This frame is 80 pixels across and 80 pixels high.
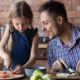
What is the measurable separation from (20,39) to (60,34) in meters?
0.43

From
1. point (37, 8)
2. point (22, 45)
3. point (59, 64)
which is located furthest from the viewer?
point (37, 8)

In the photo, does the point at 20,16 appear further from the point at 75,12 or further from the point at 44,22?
the point at 75,12

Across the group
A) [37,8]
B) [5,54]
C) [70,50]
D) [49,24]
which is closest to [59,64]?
[70,50]

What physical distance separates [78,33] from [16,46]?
1.82ft

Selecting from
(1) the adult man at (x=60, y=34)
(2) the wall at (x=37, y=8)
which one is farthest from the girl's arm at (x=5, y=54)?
Result: (2) the wall at (x=37, y=8)

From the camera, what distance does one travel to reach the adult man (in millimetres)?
1704

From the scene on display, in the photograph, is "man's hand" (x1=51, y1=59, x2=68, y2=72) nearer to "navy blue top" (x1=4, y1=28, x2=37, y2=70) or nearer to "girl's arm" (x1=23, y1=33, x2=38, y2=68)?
"girl's arm" (x1=23, y1=33, x2=38, y2=68)

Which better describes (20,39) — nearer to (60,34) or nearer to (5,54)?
(5,54)

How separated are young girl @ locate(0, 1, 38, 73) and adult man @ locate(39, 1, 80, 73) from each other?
17cm

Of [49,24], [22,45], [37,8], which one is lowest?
[22,45]

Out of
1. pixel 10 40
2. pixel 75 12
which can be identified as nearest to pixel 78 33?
pixel 10 40

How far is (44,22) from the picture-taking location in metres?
1.69

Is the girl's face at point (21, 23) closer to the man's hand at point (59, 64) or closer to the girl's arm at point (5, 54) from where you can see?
the girl's arm at point (5, 54)

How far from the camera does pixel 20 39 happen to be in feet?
6.73
